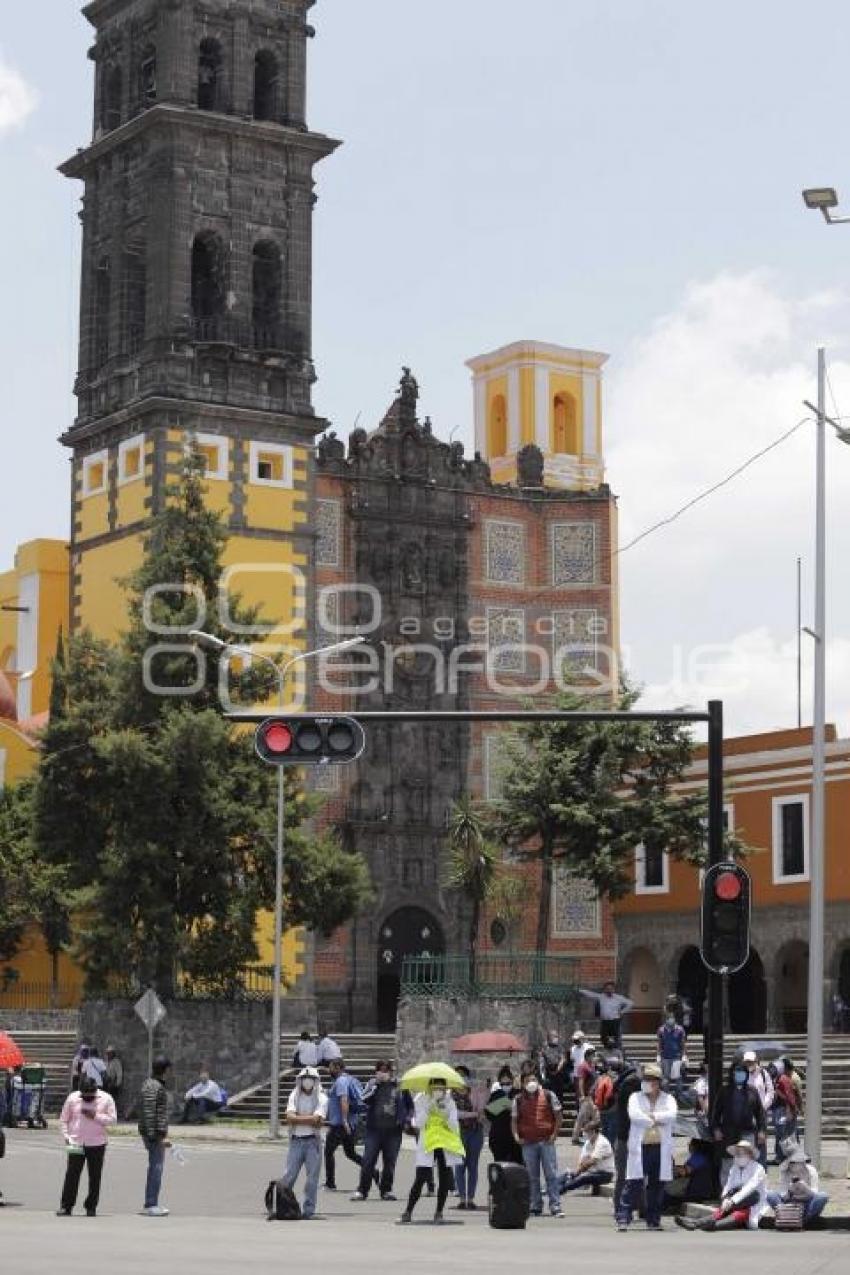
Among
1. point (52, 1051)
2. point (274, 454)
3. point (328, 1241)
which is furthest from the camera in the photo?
point (274, 454)

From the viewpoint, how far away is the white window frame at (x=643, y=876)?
60781 mm

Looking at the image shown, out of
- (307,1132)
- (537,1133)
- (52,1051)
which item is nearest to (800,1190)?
(537,1133)

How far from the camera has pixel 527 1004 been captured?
146 feet

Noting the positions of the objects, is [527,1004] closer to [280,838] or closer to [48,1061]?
[280,838]

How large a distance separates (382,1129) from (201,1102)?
16.4m

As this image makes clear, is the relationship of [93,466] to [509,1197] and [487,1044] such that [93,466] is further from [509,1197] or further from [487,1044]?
[509,1197]

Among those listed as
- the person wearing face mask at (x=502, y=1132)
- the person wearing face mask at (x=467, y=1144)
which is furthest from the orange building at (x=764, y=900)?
the person wearing face mask at (x=502, y=1132)

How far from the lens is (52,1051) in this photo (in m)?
51.9

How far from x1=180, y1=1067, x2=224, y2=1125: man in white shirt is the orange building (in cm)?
1554

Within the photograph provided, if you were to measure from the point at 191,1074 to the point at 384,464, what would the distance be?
23327 mm

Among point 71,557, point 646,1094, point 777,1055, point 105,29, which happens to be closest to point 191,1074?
point 777,1055

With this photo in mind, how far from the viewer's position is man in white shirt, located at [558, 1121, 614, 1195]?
2880 cm

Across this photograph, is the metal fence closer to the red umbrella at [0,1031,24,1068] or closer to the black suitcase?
the red umbrella at [0,1031,24,1068]

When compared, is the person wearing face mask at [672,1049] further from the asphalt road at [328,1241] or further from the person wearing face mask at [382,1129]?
the person wearing face mask at [382,1129]
